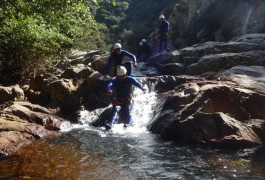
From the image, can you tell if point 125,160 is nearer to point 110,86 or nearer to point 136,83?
point 110,86

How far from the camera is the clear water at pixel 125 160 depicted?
6633 millimetres

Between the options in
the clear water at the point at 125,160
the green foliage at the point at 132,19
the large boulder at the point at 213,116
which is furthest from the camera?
the green foliage at the point at 132,19

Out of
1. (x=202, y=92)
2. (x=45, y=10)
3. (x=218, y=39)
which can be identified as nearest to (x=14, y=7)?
(x=45, y=10)

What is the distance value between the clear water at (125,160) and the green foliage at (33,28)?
412 cm

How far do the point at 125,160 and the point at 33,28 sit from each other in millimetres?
6431

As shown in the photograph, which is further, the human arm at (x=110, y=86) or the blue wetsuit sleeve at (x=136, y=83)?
the blue wetsuit sleeve at (x=136, y=83)

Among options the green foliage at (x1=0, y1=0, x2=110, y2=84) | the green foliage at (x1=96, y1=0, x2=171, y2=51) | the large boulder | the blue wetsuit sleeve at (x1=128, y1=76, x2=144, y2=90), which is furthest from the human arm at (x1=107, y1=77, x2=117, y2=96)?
the green foliage at (x1=96, y1=0, x2=171, y2=51)

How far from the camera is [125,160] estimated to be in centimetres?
764

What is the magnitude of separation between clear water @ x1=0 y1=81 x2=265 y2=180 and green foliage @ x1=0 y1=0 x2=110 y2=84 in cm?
412

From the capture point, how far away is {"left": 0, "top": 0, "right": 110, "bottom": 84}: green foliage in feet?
36.9

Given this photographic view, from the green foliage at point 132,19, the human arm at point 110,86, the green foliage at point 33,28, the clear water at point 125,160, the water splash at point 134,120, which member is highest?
the green foliage at point 132,19

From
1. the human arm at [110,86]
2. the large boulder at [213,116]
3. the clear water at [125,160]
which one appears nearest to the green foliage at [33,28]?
the human arm at [110,86]

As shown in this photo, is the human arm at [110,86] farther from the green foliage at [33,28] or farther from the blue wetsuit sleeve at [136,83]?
the green foliage at [33,28]

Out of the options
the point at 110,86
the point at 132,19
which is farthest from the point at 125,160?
the point at 132,19
